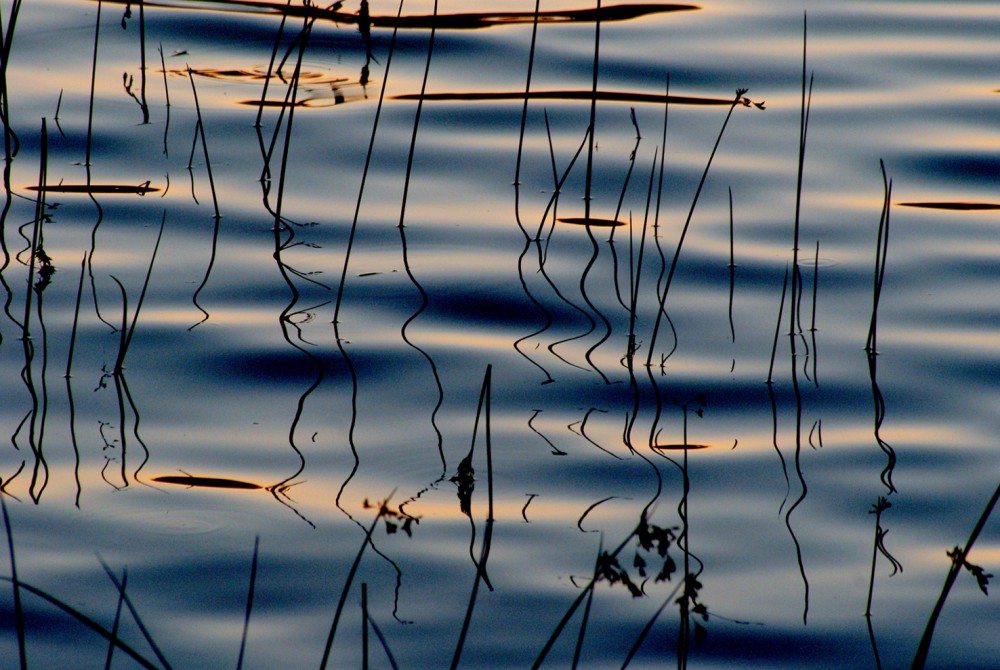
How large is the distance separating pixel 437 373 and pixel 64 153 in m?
2.03

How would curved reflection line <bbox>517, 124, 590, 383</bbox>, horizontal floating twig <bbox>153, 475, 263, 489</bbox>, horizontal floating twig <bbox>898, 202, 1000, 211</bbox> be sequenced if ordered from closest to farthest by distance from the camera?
horizontal floating twig <bbox>153, 475, 263, 489</bbox>, curved reflection line <bbox>517, 124, 590, 383</bbox>, horizontal floating twig <bbox>898, 202, 1000, 211</bbox>

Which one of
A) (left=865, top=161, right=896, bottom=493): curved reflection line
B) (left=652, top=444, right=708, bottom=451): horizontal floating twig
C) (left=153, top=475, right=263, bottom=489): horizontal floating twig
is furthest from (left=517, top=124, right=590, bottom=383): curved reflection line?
(left=153, top=475, right=263, bottom=489): horizontal floating twig

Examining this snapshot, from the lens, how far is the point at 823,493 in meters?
2.85

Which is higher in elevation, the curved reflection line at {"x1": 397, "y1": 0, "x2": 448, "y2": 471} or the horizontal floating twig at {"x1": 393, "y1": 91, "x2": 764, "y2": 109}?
the horizontal floating twig at {"x1": 393, "y1": 91, "x2": 764, "y2": 109}

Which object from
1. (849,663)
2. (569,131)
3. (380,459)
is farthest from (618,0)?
(849,663)

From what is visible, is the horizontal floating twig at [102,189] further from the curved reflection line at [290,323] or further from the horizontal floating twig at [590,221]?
the horizontal floating twig at [590,221]

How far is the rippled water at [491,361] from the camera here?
2.42 meters

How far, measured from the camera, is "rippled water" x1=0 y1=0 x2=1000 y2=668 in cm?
242

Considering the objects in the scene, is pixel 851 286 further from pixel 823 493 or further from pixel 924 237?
pixel 823 493

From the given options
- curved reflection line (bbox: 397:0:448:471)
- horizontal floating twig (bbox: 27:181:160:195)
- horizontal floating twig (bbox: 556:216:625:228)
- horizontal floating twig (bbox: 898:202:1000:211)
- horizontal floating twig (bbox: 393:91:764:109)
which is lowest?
curved reflection line (bbox: 397:0:448:471)

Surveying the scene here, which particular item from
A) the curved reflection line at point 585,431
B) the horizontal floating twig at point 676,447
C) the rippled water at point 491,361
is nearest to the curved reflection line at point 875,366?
the rippled water at point 491,361

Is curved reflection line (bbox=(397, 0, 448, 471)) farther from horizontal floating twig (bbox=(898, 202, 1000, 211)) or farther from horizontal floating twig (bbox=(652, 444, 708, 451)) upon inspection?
horizontal floating twig (bbox=(898, 202, 1000, 211))

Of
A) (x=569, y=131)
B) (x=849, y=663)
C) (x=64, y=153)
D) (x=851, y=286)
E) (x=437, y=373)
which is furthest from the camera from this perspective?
(x=569, y=131)

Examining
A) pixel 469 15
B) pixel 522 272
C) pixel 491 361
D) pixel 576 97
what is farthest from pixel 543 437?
pixel 469 15
